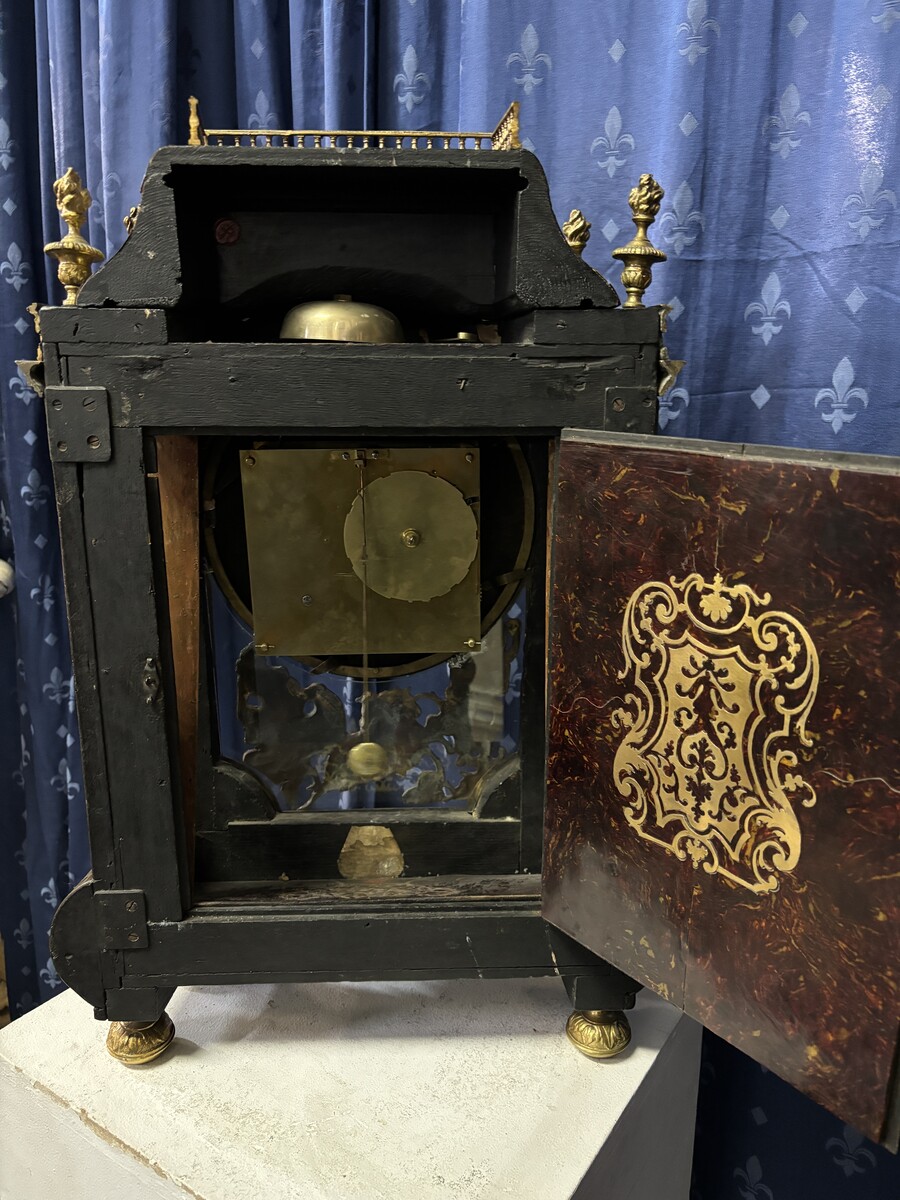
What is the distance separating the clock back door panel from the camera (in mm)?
681

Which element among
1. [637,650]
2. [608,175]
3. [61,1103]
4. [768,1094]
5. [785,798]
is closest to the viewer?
[785,798]

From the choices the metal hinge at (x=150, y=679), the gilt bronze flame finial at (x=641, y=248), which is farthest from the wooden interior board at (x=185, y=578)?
the gilt bronze flame finial at (x=641, y=248)

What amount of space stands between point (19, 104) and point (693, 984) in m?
1.60

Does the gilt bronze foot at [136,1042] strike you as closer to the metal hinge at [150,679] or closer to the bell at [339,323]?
the metal hinge at [150,679]

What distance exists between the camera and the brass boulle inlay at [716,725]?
0.74 metres

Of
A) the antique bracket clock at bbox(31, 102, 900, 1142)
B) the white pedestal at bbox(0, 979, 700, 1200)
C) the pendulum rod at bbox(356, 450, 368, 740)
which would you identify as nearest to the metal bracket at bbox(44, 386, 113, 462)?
the antique bracket clock at bbox(31, 102, 900, 1142)

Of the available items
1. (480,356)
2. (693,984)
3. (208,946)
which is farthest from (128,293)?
(693,984)

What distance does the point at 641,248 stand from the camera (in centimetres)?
89

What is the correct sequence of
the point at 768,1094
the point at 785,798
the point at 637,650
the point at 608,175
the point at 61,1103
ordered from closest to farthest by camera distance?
the point at 785,798
the point at 637,650
the point at 61,1103
the point at 608,175
the point at 768,1094

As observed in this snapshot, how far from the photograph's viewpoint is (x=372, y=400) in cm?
89

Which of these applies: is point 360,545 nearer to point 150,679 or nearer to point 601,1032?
point 150,679

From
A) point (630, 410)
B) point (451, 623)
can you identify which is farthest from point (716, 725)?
point (451, 623)

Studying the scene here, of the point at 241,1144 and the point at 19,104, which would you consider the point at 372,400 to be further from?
the point at 19,104

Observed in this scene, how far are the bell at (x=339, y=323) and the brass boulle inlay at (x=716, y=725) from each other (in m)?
0.43
